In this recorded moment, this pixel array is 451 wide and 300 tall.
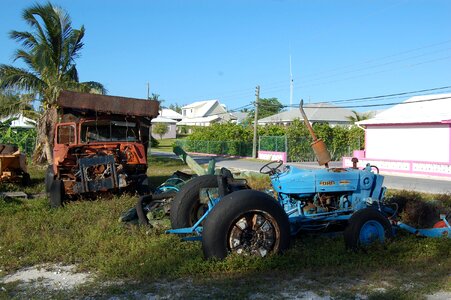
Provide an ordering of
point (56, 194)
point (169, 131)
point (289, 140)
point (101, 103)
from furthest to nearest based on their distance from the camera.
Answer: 1. point (169, 131)
2. point (289, 140)
3. point (101, 103)
4. point (56, 194)

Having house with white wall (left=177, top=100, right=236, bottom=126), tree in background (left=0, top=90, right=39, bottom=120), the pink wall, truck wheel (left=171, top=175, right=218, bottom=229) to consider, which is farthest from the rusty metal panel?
house with white wall (left=177, top=100, right=236, bottom=126)

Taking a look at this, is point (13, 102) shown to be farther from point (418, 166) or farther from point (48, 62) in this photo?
point (418, 166)

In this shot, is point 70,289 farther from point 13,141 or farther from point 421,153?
point 13,141

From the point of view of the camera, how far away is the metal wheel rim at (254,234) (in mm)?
6129

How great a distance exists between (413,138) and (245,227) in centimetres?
2372

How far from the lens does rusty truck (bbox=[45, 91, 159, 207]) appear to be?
37.4 ft

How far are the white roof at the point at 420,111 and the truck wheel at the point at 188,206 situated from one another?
2024 centimetres

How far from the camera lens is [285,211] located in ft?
23.4

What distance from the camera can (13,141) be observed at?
3325 cm

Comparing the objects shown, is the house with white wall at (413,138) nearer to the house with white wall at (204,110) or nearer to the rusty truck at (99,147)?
the rusty truck at (99,147)

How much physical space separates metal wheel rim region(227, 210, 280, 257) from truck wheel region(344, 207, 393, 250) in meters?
1.08

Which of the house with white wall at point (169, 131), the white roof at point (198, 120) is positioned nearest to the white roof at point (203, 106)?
the white roof at point (198, 120)

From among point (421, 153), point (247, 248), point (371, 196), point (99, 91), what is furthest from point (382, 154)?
point (247, 248)

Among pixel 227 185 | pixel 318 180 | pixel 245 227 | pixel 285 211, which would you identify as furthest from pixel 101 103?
pixel 245 227
